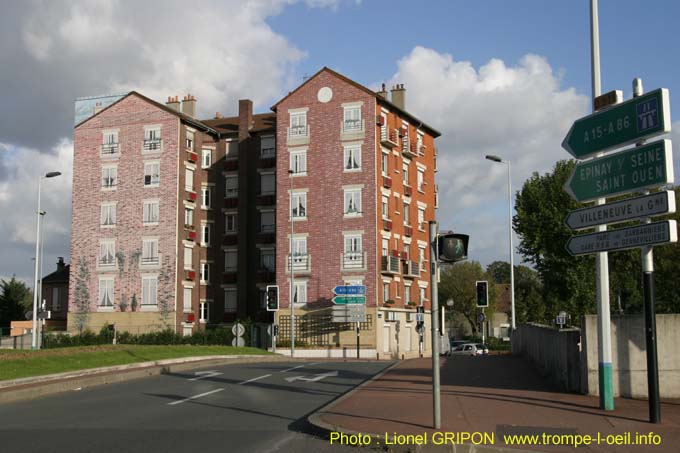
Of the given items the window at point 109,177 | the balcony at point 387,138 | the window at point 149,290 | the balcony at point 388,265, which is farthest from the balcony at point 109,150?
the balcony at point 388,265

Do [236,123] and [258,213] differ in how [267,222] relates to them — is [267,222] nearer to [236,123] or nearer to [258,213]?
[258,213]

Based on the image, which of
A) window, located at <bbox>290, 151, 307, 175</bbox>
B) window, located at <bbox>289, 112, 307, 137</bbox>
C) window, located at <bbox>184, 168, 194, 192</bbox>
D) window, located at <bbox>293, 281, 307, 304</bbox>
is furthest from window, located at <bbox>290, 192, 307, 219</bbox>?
window, located at <bbox>184, 168, 194, 192</bbox>

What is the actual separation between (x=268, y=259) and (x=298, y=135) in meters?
10.1

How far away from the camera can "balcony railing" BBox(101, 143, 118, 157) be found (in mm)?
59156

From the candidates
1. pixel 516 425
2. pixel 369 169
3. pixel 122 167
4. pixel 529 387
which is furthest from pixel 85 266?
pixel 516 425

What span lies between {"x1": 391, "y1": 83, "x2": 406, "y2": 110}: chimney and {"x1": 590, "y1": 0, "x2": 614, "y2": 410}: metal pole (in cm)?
4762

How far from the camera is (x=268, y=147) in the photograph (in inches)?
2324

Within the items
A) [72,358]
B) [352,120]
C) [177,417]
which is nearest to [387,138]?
[352,120]

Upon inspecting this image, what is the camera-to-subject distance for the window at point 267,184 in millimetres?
58344

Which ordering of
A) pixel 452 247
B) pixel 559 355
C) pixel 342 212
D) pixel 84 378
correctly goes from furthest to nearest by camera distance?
pixel 342 212 → pixel 84 378 → pixel 559 355 → pixel 452 247

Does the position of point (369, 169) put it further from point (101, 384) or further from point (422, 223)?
point (101, 384)

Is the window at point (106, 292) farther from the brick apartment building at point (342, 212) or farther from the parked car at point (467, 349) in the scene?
the parked car at point (467, 349)

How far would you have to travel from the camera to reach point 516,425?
1097 centimetres

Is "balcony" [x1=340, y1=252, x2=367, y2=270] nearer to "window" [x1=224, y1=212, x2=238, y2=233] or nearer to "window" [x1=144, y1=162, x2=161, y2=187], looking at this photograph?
"window" [x1=224, y1=212, x2=238, y2=233]
